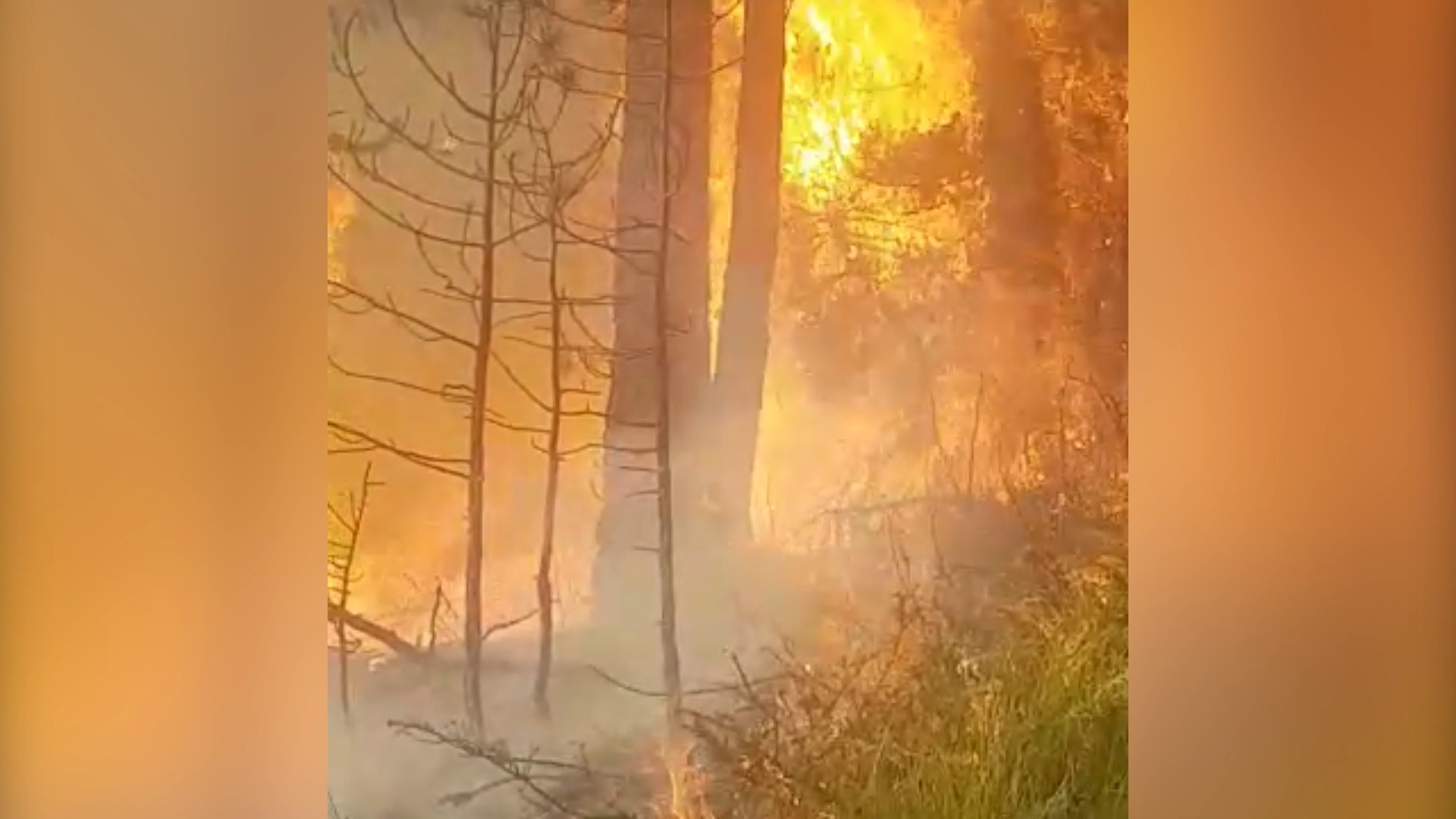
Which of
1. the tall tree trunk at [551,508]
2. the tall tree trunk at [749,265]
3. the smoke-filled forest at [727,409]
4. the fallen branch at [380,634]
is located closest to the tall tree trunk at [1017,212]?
the smoke-filled forest at [727,409]

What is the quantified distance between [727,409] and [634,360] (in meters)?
0.10

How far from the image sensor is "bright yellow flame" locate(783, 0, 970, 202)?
1.58 metres

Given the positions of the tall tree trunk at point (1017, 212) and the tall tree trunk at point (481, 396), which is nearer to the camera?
the tall tree trunk at point (481, 396)

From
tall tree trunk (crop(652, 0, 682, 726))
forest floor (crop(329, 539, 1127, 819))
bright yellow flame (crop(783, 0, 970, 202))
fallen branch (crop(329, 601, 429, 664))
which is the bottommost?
forest floor (crop(329, 539, 1127, 819))

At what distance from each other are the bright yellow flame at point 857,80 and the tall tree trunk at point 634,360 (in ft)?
0.46

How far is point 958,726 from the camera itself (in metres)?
1.58

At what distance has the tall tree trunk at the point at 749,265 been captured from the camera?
1.55 metres

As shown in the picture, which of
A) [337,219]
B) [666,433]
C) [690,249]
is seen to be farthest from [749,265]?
[337,219]

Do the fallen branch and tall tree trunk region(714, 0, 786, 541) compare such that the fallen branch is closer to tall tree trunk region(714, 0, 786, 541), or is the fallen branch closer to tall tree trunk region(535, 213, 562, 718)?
tall tree trunk region(535, 213, 562, 718)

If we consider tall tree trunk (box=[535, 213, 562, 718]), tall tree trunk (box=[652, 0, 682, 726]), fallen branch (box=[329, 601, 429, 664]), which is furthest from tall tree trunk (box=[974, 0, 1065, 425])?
fallen branch (box=[329, 601, 429, 664])

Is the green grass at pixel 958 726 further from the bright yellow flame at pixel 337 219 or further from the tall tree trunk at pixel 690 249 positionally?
the bright yellow flame at pixel 337 219
